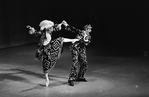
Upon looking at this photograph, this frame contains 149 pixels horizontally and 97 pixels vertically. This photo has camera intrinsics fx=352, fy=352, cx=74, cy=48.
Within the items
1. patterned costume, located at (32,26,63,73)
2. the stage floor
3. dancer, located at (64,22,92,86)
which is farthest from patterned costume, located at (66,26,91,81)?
patterned costume, located at (32,26,63,73)

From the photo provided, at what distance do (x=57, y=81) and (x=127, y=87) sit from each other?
207cm

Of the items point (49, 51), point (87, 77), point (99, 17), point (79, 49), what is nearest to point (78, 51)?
point (79, 49)

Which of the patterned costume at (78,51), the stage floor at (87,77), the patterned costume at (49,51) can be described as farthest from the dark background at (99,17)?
the patterned costume at (49,51)

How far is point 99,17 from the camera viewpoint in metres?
19.4

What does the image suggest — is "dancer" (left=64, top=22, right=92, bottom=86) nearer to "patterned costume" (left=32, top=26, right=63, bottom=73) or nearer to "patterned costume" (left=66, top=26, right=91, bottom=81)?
"patterned costume" (left=66, top=26, right=91, bottom=81)

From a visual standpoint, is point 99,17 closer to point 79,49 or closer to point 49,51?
point 79,49

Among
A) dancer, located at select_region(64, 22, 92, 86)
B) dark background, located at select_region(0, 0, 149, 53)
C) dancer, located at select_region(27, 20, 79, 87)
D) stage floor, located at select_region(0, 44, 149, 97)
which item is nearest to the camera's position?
stage floor, located at select_region(0, 44, 149, 97)

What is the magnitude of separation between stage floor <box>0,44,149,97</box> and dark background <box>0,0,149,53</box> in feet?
9.21

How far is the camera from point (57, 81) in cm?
1029

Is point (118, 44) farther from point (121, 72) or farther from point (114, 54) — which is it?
point (121, 72)

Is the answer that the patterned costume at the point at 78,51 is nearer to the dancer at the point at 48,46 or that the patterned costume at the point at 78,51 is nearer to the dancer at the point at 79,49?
the dancer at the point at 79,49

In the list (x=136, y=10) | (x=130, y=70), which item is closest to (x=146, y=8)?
(x=136, y=10)

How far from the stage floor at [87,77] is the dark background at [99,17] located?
2.81 meters

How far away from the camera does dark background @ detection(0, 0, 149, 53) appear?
1781 cm
